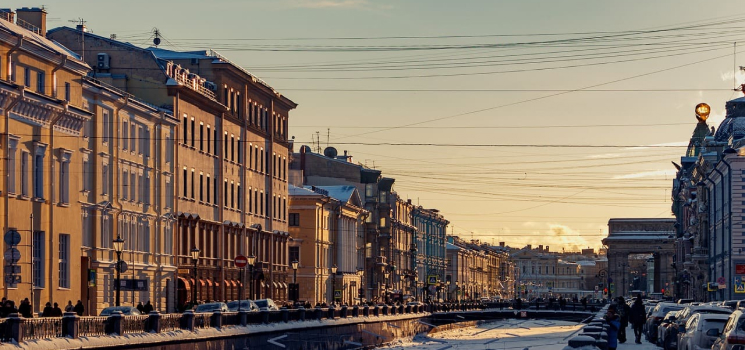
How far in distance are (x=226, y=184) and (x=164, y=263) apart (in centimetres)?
1526

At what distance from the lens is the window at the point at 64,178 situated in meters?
64.4

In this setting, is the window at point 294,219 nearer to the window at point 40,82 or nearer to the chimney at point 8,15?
the chimney at point 8,15

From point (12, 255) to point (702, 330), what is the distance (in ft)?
84.9

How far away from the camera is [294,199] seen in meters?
130

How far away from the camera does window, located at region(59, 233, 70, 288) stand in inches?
2532

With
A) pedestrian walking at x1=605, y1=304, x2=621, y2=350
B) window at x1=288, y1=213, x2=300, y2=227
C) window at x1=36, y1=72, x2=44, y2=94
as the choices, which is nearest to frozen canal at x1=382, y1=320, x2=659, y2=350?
pedestrian walking at x1=605, y1=304, x2=621, y2=350

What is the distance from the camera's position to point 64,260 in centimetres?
6462

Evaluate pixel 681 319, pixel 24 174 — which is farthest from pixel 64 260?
pixel 681 319

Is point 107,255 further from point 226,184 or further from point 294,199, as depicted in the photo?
point 294,199

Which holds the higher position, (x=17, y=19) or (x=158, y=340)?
(x=17, y=19)

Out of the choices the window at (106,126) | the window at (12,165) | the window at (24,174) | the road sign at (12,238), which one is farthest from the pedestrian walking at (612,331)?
the window at (106,126)

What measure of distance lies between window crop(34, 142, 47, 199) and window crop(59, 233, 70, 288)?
322 cm

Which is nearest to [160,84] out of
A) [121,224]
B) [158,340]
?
[121,224]

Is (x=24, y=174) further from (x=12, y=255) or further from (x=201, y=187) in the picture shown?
(x=201, y=187)
